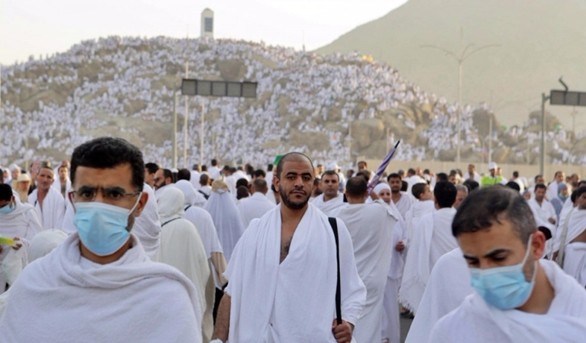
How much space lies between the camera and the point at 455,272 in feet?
20.0

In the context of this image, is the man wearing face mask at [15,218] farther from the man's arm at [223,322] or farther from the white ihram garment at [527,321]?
the white ihram garment at [527,321]

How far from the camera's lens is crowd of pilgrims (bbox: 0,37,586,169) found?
116125 mm

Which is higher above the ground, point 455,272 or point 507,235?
point 507,235

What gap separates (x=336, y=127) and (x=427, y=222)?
352ft

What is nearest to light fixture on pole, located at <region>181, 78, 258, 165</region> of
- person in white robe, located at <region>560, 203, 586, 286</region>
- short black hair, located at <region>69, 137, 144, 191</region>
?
person in white robe, located at <region>560, 203, 586, 286</region>

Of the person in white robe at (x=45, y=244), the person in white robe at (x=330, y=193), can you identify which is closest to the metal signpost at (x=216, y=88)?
the person in white robe at (x=330, y=193)

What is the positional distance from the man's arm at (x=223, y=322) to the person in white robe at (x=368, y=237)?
368 centimetres

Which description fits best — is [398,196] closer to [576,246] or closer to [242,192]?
[242,192]

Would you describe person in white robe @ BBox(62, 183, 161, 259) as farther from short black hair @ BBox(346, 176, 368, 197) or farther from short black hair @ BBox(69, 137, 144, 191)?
short black hair @ BBox(69, 137, 144, 191)

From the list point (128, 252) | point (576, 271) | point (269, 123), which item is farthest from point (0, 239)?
point (269, 123)

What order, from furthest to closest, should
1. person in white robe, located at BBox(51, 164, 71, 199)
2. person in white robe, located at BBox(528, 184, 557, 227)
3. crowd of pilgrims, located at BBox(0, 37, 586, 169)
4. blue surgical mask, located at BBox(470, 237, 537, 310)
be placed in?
crowd of pilgrims, located at BBox(0, 37, 586, 169), person in white robe, located at BBox(528, 184, 557, 227), person in white robe, located at BBox(51, 164, 71, 199), blue surgical mask, located at BBox(470, 237, 537, 310)

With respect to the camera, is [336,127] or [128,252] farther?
[336,127]

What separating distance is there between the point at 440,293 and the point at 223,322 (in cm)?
153

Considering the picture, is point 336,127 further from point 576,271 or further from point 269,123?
point 576,271
